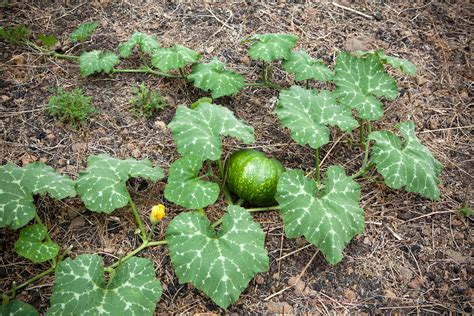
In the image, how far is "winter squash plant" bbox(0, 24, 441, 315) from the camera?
7.54 feet

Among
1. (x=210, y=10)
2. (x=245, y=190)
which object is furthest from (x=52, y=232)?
(x=210, y=10)

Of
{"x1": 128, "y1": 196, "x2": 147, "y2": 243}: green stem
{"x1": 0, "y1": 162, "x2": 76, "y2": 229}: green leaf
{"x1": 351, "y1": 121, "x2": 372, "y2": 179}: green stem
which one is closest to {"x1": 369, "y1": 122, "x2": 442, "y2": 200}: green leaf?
{"x1": 351, "y1": 121, "x2": 372, "y2": 179}: green stem

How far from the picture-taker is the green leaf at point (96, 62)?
3.47m

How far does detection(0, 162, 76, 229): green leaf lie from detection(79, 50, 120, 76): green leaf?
101 cm

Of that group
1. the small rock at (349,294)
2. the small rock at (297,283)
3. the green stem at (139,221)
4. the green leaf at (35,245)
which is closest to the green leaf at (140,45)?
the green stem at (139,221)

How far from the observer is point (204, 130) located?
280 cm

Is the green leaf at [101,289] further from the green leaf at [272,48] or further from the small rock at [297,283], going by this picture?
the green leaf at [272,48]

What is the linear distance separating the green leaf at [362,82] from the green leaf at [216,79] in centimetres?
77

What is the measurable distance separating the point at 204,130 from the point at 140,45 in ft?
4.09

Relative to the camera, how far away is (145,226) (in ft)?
9.11

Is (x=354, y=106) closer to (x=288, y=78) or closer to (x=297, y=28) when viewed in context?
(x=288, y=78)

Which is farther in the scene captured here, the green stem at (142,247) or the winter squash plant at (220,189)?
the green stem at (142,247)

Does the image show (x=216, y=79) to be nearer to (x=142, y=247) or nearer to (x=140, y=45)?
(x=140, y=45)

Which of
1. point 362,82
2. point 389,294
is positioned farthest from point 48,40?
point 389,294
